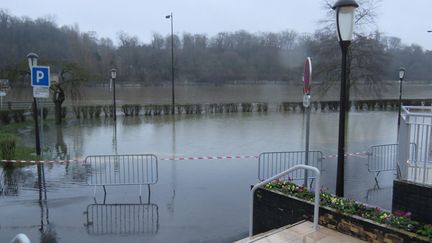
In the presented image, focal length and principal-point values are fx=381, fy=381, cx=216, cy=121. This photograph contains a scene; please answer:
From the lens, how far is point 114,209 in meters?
7.06

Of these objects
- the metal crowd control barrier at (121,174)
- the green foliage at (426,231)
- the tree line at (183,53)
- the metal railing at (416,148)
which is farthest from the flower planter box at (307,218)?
the tree line at (183,53)

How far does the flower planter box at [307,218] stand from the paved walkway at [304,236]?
110 mm

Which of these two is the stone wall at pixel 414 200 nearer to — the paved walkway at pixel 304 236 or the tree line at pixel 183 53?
the paved walkway at pixel 304 236

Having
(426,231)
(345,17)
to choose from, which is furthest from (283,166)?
(426,231)

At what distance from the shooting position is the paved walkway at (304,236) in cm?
451

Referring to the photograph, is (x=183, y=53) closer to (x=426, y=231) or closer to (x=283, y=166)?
(x=283, y=166)

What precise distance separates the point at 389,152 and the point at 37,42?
85311 mm

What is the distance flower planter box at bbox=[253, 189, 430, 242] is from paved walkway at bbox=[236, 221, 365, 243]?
110 mm

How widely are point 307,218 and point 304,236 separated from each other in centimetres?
53

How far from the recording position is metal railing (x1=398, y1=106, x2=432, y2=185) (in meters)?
4.90

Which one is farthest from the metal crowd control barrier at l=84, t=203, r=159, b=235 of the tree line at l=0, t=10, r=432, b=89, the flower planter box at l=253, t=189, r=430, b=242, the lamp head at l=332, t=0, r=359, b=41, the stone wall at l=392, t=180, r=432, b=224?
the tree line at l=0, t=10, r=432, b=89

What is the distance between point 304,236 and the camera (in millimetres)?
4602

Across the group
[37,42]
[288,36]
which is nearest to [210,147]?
[37,42]

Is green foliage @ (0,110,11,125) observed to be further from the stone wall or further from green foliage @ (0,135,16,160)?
the stone wall
